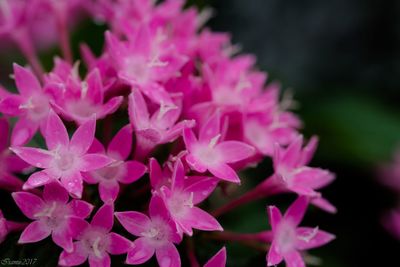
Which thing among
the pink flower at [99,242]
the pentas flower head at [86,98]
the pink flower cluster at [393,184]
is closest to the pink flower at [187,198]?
the pink flower at [99,242]

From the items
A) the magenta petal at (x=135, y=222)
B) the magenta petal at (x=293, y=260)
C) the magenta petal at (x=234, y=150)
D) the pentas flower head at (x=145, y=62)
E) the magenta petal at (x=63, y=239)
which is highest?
Answer: the pentas flower head at (x=145, y=62)

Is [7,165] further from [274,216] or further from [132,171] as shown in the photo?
[274,216]

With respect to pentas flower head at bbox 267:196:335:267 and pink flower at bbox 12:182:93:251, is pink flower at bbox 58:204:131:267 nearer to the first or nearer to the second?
pink flower at bbox 12:182:93:251

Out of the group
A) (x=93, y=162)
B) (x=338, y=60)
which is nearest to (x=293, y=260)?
(x=93, y=162)

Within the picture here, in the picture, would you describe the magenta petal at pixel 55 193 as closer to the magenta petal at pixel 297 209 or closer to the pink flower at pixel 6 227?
the pink flower at pixel 6 227

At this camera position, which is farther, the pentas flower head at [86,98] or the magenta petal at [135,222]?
the pentas flower head at [86,98]

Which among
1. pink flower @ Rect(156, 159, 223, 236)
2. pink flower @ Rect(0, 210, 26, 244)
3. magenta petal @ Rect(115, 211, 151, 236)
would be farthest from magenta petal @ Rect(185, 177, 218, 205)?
pink flower @ Rect(0, 210, 26, 244)
